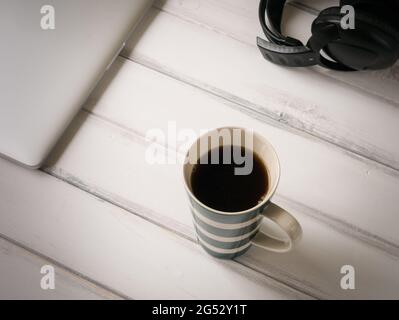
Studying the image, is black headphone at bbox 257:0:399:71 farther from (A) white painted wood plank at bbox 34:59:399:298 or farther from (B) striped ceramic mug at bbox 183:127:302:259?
(B) striped ceramic mug at bbox 183:127:302:259

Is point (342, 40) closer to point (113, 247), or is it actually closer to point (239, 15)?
point (239, 15)

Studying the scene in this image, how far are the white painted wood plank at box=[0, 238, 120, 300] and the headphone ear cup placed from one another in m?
0.44

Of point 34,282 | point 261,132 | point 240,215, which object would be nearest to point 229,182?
point 240,215

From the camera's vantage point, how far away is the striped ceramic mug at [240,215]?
1.33ft

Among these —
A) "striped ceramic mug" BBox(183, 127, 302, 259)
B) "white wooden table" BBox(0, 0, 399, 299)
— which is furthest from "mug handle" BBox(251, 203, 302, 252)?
"white wooden table" BBox(0, 0, 399, 299)

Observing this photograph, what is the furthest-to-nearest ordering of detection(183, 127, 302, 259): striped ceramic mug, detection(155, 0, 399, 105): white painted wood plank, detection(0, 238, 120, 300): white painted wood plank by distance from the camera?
detection(155, 0, 399, 105): white painted wood plank, detection(0, 238, 120, 300): white painted wood plank, detection(183, 127, 302, 259): striped ceramic mug

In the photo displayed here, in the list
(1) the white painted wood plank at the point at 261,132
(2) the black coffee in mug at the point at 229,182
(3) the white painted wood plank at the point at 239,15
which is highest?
(3) the white painted wood plank at the point at 239,15

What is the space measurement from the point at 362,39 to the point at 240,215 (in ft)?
0.99

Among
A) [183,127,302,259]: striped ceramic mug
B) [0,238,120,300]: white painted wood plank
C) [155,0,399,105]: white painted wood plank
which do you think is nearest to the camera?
[183,127,302,259]: striped ceramic mug

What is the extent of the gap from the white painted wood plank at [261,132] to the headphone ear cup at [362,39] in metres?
0.13

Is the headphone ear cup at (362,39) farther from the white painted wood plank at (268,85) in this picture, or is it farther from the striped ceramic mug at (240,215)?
the striped ceramic mug at (240,215)

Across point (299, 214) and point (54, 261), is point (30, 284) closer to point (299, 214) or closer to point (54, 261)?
point (54, 261)

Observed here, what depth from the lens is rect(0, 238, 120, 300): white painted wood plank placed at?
510 millimetres

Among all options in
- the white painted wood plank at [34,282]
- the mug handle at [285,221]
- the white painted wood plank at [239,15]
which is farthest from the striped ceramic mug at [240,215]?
the white painted wood plank at [239,15]
